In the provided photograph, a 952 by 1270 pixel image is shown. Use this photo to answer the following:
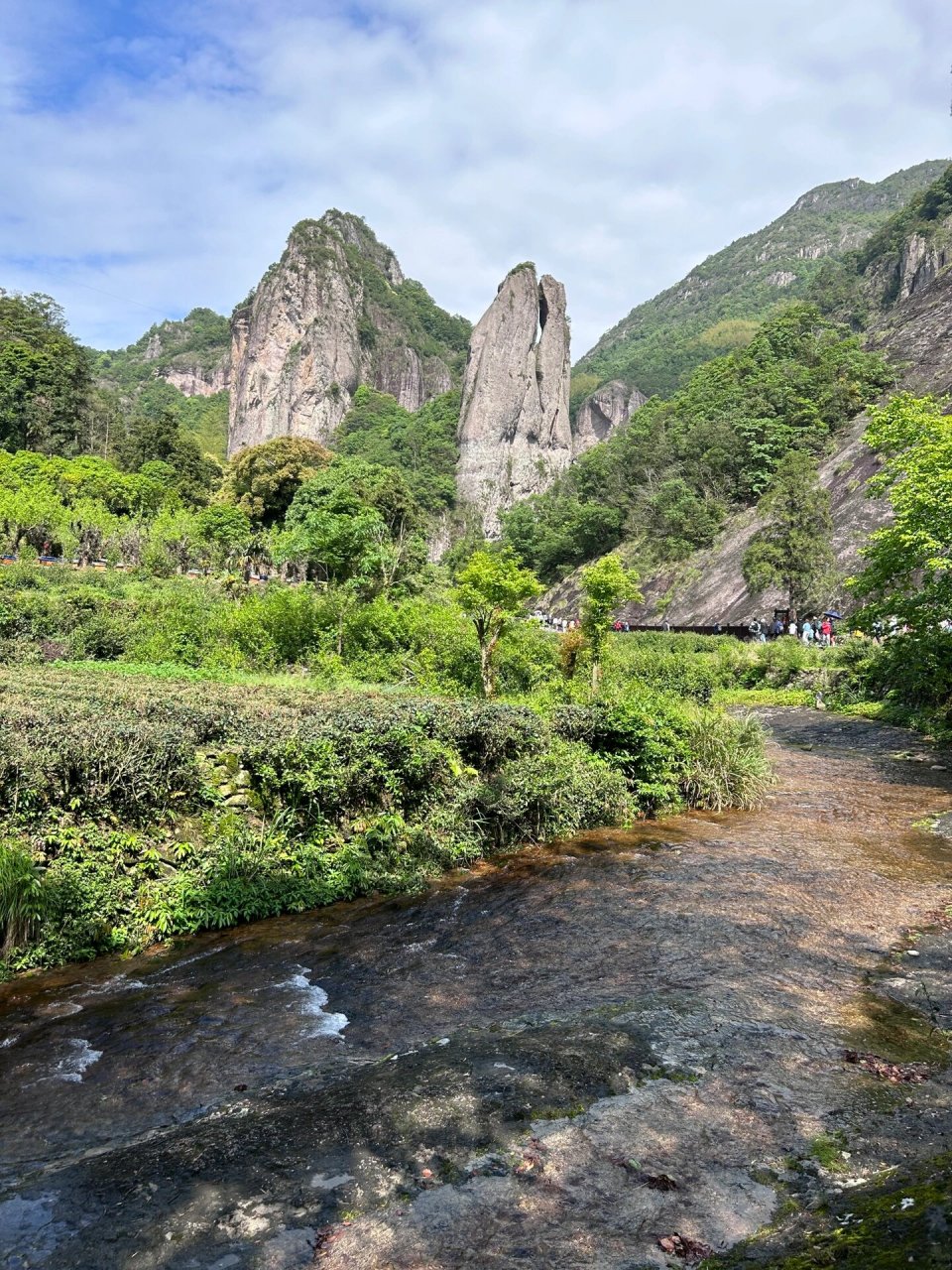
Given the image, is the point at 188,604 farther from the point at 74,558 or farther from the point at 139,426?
the point at 139,426

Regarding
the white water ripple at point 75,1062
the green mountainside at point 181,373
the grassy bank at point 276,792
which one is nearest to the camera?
the white water ripple at point 75,1062

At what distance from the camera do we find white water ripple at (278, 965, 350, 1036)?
197 inches

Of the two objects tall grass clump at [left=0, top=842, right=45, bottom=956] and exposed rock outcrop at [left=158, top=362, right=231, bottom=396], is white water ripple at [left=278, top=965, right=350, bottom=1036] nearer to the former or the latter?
tall grass clump at [left=0, top=842, right=45, bottom=956]

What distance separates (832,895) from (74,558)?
136 feet

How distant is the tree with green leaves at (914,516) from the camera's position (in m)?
14.8

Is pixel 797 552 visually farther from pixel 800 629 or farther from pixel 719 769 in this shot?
pixel 719 769

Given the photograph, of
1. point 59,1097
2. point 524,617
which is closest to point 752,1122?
point 59,1097

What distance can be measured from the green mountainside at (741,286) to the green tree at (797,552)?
92.5 metres

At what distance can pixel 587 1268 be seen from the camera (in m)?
2.75

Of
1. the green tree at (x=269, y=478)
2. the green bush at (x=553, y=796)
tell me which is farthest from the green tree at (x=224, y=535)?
the green bush at (x=553, y=796)

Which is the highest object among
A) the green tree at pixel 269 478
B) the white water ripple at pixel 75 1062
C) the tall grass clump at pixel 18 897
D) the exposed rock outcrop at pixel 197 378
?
the exposed rock outcrop at pixel 197 378

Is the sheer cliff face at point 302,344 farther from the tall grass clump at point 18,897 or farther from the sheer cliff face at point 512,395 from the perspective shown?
the tall grass clump at point 18,897

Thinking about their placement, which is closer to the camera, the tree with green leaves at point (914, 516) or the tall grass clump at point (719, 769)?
the tall grass clump at point (719, 769)

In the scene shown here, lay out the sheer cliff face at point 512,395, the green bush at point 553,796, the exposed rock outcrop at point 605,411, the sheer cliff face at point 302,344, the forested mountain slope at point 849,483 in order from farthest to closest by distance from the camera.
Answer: the exposed rock outcrop at point 605,411 < the sheer cliff face at point 302,344 < the sheer cliff face at point 512,395 < the forested mountain slope at point 849,483 < the green bush at point 553,796
